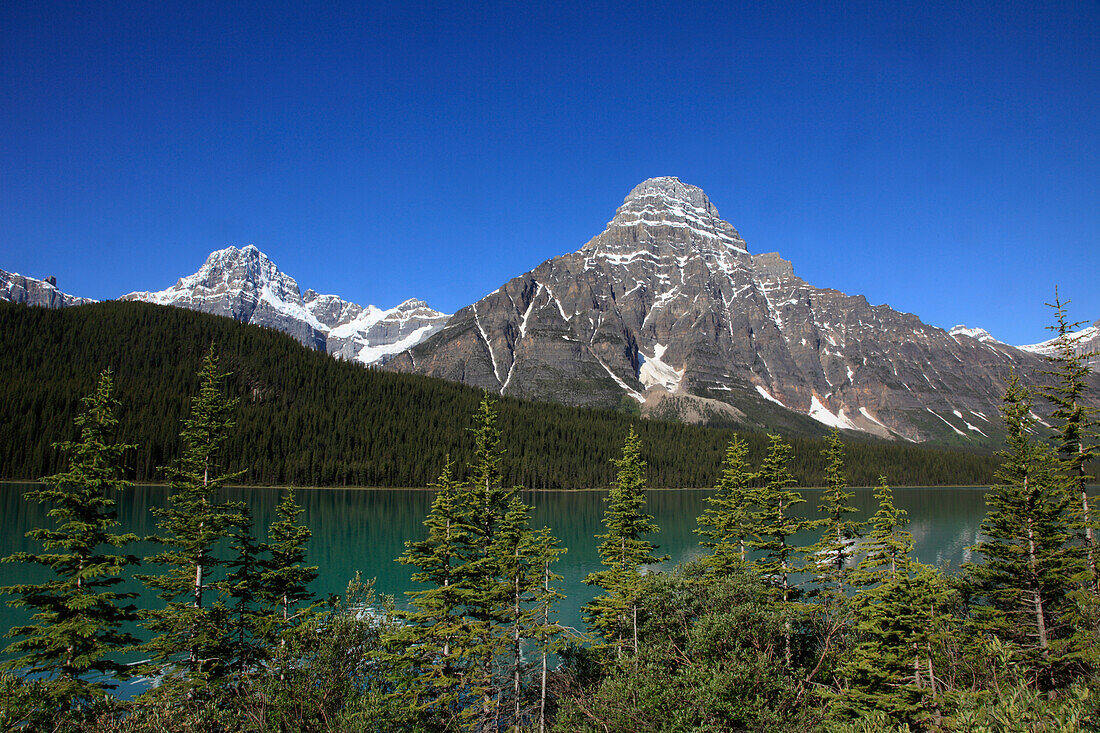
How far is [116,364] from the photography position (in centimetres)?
15125

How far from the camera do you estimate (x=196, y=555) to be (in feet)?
69.6

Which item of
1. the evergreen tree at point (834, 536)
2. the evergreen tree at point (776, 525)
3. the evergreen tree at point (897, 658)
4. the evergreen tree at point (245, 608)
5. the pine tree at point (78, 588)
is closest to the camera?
the evergreen tree at point (897, 658)

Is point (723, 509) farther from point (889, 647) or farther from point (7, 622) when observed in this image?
point (7, 622)

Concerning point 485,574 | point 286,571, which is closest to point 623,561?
point 485,574

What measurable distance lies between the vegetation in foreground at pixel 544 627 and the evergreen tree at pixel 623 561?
0.12 m

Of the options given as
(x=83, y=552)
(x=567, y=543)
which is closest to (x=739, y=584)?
(x=83, y=552)

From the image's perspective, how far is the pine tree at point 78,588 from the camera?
16531mm

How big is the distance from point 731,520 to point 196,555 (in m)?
22.9

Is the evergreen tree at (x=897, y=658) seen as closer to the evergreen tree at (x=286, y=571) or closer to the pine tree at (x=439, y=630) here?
the pine tree at (x=439, y=630)

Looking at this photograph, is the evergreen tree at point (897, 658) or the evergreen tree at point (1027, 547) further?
the evergreen tree at point (1027, 547)

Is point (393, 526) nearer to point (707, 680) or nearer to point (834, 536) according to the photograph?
point (834, 536)

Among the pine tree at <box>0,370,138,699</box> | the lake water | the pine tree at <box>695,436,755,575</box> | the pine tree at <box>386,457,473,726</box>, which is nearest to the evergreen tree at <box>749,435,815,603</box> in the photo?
the pine tree at <box>695,436,755,575</box>

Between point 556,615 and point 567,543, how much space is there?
30.3 m

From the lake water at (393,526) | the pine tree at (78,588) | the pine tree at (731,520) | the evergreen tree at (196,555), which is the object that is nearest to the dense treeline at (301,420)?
the lake water at (393,526)
